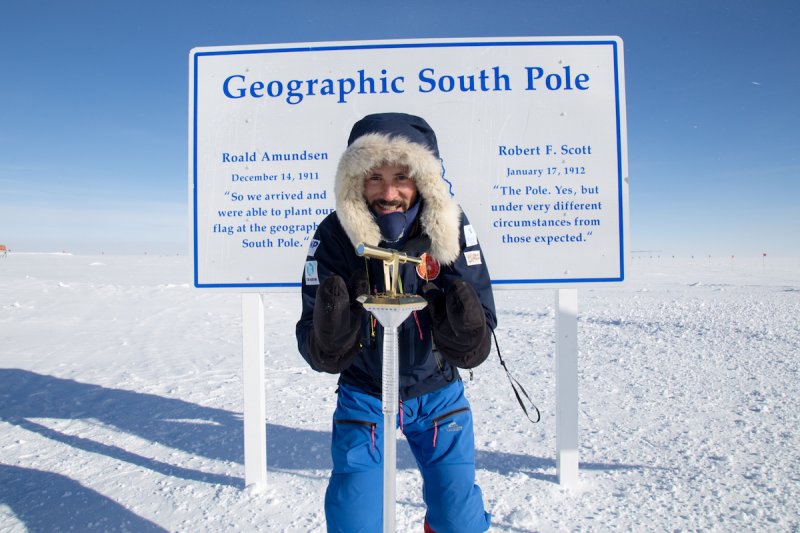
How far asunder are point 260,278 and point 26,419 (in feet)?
10.2

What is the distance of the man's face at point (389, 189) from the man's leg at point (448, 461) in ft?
2.82

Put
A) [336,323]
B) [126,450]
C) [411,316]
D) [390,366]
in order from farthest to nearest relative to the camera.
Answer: [126,450], [411,316], [336,323], [390,366]

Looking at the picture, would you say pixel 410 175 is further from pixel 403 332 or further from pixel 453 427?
pixel 453 427

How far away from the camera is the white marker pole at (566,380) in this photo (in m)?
3.07

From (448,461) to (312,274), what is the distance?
100 centimetres

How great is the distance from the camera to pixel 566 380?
3158mm

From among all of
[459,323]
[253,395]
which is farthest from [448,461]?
[253,395]

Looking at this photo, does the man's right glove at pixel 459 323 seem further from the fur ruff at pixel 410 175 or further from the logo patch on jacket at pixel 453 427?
the logo patch on jacket at pixel 453 427

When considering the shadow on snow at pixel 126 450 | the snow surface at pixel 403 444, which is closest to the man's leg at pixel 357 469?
the snow surface at pixel 403 444

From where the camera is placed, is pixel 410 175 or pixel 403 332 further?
pixel 403 332

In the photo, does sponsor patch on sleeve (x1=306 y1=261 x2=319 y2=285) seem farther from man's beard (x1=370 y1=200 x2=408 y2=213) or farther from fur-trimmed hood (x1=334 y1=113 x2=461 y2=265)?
man's beard (x1=370 y1=200 x2=408 y2=213)

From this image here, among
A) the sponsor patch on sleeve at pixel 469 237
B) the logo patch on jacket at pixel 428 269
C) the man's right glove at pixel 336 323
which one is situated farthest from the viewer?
the sponsor patch on sleeve at pixel 469 237

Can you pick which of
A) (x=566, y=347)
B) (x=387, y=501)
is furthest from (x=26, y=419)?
(x=566, y=347)

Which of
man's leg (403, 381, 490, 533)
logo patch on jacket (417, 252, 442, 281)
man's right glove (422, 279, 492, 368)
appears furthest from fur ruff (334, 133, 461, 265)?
man's leg (403, 381, 490, 533)
